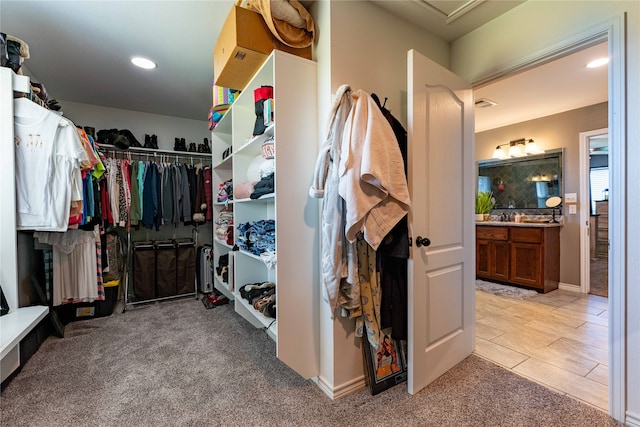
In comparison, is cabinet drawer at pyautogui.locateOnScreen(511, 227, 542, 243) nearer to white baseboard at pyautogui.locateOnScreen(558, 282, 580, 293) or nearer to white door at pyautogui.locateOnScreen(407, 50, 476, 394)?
white baseboard at pyautogui.locateOnScreen(558, 282, 580, 293)

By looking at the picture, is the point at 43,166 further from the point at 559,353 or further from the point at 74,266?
the point at 559,353

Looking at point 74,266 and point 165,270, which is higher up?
point 74,266

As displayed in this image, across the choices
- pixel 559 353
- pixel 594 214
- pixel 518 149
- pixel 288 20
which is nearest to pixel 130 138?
pixel 288 20

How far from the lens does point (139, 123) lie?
3793 mm

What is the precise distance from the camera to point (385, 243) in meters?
1.47

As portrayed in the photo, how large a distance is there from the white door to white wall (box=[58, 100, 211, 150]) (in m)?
3.51

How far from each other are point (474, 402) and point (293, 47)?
7.34 ft

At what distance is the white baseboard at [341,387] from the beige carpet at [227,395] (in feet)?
0.10

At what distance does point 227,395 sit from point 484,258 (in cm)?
371

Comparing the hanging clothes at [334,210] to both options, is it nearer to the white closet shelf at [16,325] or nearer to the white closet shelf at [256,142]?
the white closet shelf at [256,142]

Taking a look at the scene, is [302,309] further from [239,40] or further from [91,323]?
[91,323]

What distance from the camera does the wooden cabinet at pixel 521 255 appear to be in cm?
347

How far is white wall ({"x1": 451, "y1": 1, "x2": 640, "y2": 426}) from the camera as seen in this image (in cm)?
134

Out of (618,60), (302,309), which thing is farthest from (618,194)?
(302,309)
